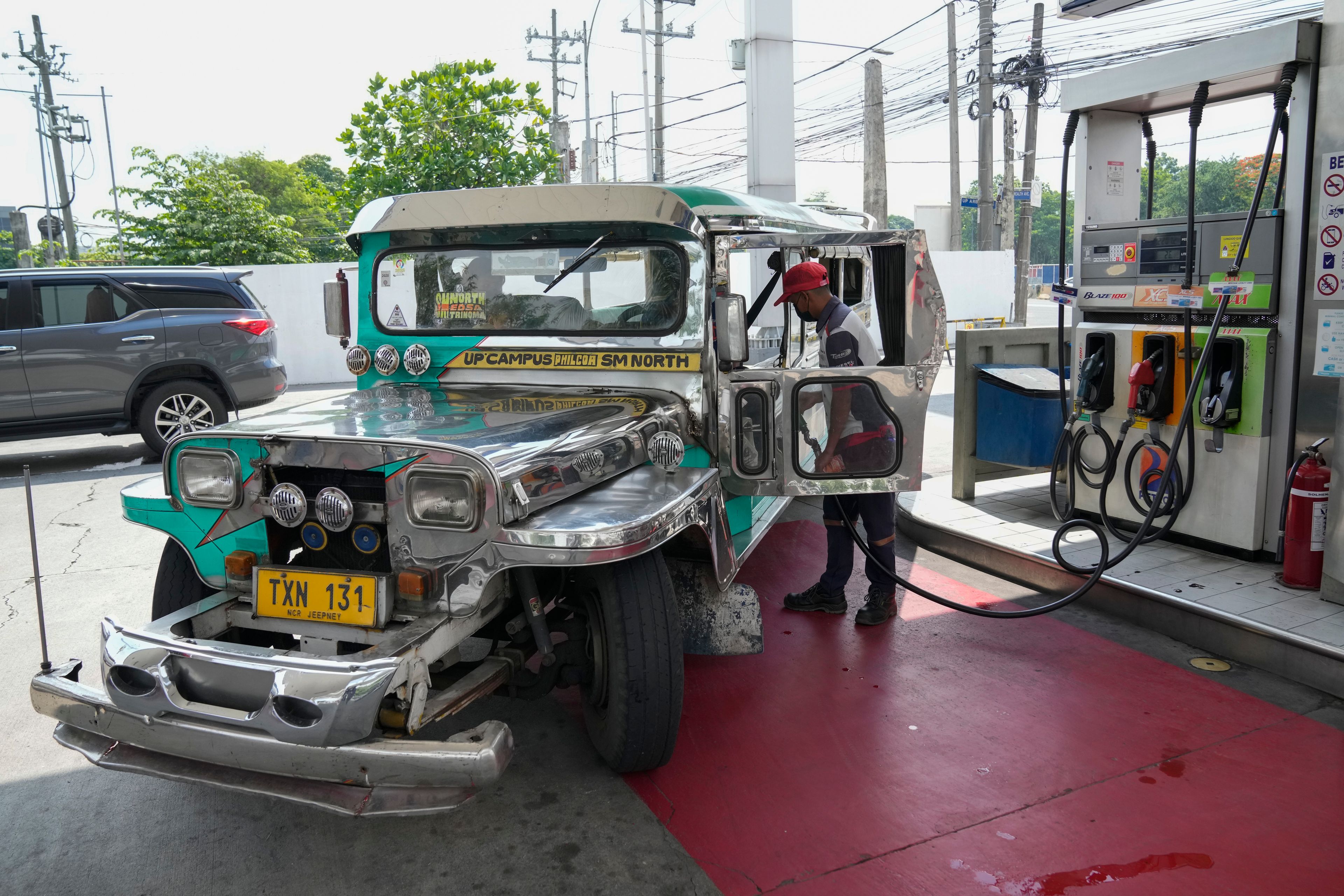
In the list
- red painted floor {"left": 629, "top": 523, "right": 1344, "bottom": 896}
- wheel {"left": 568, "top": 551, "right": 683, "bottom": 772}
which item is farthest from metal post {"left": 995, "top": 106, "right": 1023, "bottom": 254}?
wheel {"left": 568, "top": 551, "right": 683, "bottom": 772}

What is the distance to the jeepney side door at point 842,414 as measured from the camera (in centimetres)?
377

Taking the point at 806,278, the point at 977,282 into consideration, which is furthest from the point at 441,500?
the point at 977,282

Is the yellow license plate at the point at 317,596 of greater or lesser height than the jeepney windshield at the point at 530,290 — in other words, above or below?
below

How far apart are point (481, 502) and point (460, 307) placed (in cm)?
184

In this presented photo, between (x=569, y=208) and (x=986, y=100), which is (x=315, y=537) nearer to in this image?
(x=569, y=208)

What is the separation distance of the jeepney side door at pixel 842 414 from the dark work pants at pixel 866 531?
479 millimetres

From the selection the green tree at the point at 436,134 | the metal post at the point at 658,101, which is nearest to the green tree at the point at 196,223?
the green tree at the point at 436,134

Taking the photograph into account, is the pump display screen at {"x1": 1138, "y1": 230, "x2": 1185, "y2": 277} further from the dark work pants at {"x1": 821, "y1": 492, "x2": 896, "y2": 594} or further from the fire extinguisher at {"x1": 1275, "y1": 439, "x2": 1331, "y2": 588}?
the dark work pants at {"x1": 821, "y1": 492, "x2": 896, "y2": 594}

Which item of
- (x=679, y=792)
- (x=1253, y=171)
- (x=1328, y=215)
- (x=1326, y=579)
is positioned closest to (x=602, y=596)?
(x=679, y=792)

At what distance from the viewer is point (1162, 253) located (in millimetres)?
5082

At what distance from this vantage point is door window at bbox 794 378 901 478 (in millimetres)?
3793

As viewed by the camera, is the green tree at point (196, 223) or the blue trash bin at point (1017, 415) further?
the green tree at point (196, 223)

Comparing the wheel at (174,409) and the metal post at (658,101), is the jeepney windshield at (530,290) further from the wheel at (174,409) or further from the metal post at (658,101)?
the metal post at (658,101)

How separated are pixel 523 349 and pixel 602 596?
1.47m
